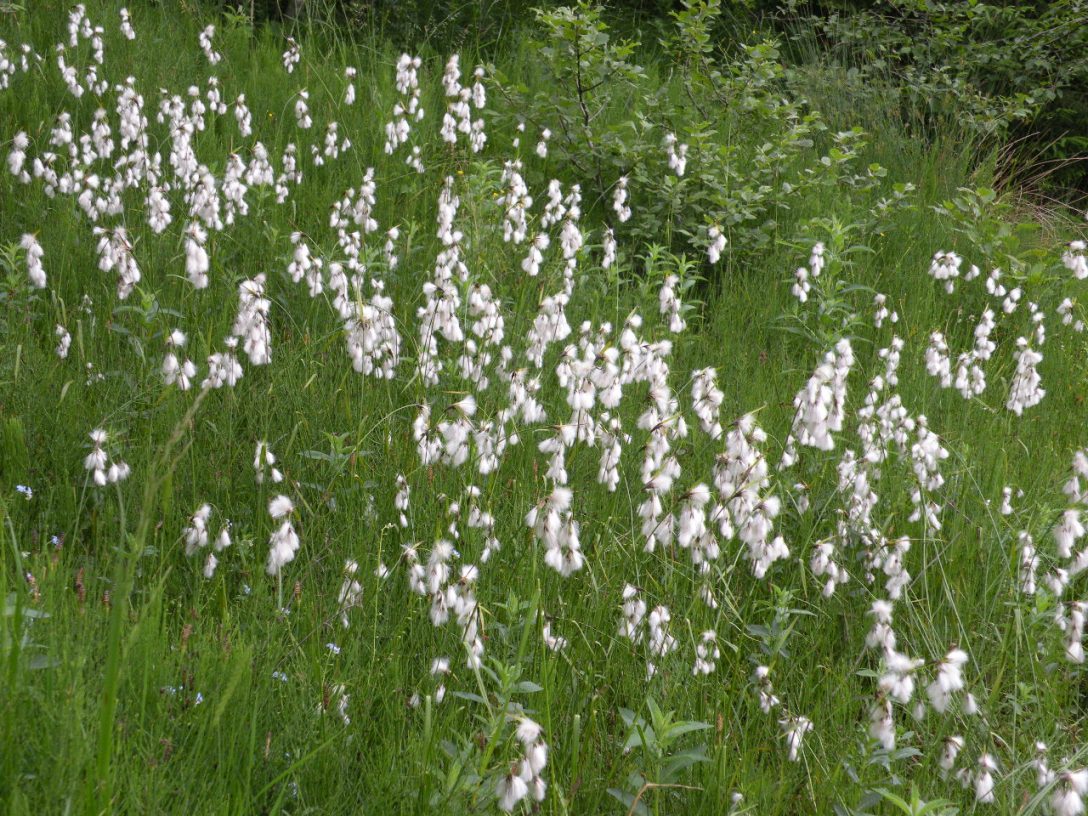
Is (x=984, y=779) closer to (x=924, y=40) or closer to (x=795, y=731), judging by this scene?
(x=795, y=731)

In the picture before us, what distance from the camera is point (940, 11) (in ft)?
31.0

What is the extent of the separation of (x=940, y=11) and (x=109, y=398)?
8.31 m

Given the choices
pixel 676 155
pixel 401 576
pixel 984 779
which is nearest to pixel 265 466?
pixel 401 576

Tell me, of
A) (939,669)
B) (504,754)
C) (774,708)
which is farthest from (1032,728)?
(504,754)

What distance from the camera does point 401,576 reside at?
2912 millimetres

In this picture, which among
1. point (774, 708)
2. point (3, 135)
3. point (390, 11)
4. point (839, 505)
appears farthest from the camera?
point (390, 11)

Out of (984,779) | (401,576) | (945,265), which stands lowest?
(984,779)

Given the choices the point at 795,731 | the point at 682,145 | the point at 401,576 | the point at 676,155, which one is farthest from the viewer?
the point at 676,155

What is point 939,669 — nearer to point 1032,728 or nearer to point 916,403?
point 1032,728

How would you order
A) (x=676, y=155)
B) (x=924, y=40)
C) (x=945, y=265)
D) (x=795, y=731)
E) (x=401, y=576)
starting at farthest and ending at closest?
(x=924, y=40) → (x=676, y=155) → (x=945, y=265) → (x=401, y=576) → (x=795, y=731)

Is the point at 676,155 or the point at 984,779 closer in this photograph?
the point at 984,779

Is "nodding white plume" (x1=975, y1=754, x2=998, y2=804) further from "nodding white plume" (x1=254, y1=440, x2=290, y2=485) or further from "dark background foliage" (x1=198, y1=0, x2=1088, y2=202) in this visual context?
"dark background foliage" (x1=198, y1=0, x2=1088, y2=202)

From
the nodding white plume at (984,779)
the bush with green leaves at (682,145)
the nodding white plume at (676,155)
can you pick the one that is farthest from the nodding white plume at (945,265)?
the nodding white plume at (984,779)

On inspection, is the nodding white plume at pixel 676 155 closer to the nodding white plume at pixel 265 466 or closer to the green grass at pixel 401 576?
the green grass at pixel 401 576
